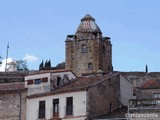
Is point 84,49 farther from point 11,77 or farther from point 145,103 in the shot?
point 145,103

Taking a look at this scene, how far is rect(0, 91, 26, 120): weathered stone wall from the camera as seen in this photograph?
65.8 meters

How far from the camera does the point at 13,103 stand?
66.2 m

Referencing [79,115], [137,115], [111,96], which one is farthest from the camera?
[111,96]

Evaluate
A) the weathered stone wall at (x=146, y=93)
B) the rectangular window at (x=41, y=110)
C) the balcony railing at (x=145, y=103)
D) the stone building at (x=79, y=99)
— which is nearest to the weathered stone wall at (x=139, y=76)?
the weathered stone wall at (x=146, y=93)

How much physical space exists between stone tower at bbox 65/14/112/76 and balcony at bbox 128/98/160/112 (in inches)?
2461

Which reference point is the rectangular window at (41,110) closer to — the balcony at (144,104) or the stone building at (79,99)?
the stone building at (79,99)

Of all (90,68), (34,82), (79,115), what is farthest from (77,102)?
(90,68)

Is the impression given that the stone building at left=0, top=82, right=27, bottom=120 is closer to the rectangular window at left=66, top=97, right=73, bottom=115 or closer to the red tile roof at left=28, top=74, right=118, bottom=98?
the red tile roof at left=28, top=74, right=118, bottom=98

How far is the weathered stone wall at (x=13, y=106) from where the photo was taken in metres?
65.8

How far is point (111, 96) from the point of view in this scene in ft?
213

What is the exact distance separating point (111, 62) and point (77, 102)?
64885mm

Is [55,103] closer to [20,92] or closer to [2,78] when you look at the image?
A: [20,92]

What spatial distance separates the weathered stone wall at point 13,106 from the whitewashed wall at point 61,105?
2.44 ft

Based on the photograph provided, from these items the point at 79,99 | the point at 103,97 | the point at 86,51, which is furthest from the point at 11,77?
the point at 79,99
